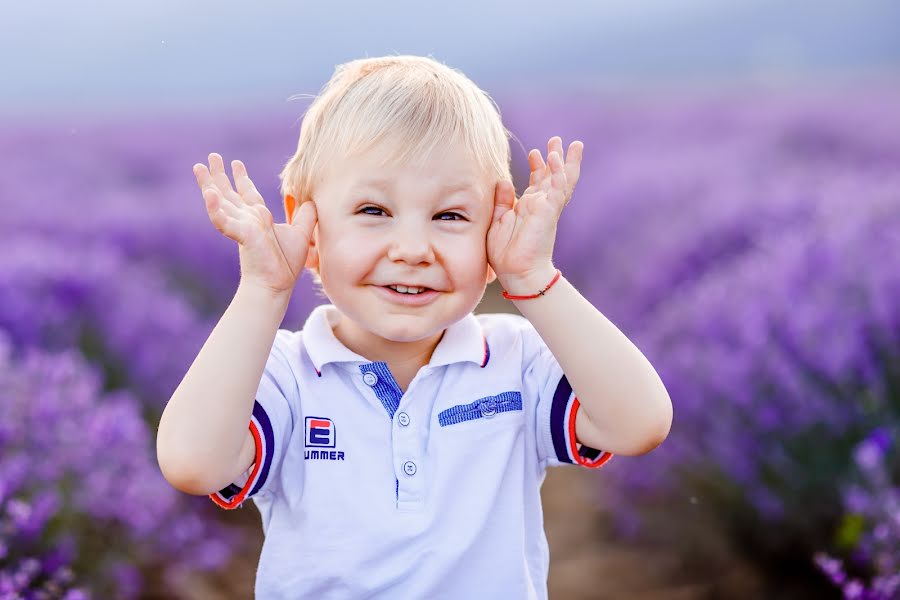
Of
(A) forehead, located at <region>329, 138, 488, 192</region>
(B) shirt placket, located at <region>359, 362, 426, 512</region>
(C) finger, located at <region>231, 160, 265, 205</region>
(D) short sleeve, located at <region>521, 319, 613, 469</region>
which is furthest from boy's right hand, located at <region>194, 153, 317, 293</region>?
(D) short sleeve, located at <region>521, 319, 613, 469</region>

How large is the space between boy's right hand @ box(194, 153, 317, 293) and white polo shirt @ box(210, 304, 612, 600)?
0.60 ft

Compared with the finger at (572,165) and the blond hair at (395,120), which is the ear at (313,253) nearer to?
the blond hair at (395,120)

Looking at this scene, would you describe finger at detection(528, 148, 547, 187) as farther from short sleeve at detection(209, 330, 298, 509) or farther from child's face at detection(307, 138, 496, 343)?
short sleeve at detection(209, 330, 298, 509)

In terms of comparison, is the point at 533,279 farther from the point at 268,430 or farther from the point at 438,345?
the point at 268,430

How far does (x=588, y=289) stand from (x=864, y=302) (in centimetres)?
355

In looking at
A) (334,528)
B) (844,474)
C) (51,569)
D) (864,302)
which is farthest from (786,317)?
(51,569)

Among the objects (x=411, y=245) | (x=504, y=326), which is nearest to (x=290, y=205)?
(x=411, y=245)

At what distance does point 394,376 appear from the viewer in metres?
1.77

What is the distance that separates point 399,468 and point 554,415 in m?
0.29

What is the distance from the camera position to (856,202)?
410 cm

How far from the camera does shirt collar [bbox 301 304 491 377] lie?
Answer: 1723mm

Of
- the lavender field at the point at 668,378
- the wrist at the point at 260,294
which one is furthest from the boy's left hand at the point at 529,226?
the lavender field at the point at 668,378

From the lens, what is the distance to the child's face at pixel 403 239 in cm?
161

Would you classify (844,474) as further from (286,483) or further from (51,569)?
(51,569)
